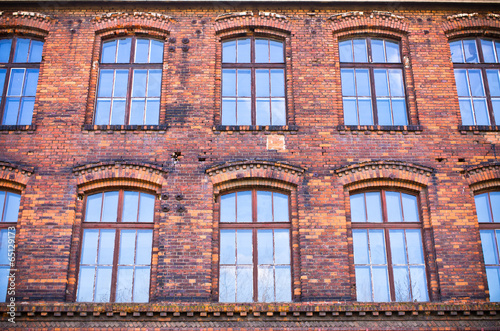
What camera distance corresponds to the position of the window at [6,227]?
10.8m

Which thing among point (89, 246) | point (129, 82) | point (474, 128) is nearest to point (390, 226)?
point (474, 128)

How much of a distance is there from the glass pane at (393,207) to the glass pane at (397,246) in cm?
29

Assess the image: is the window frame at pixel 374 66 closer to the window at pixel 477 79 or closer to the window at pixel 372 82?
the window at pixel 372 82

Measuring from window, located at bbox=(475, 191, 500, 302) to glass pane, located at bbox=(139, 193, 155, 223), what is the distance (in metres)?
6.93

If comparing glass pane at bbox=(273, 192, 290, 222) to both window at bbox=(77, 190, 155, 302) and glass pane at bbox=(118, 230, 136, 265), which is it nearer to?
window at bbox=(77, 190, 155, 302)

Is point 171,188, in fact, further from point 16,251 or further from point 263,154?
point 16,251

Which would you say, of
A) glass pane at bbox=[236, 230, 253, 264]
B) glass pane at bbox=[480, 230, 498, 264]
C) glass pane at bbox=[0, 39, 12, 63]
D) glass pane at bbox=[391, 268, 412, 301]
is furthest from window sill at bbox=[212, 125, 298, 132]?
glass pane at bbox=[0, 39, 12, 63]

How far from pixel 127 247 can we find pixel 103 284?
86 cm

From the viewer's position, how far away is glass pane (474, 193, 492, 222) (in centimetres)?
1143

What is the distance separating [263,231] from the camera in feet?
36.7

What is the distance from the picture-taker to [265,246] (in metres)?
11.1

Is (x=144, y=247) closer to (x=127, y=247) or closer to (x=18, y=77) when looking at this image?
(x=127, y=247)

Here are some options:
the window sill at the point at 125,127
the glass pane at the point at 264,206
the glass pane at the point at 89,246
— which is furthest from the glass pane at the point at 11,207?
the glass pane at the point at 264,206

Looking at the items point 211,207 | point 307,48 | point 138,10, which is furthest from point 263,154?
point 138,10
